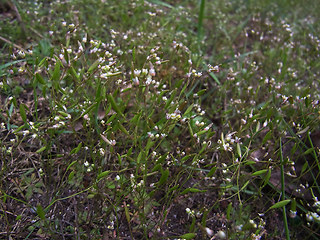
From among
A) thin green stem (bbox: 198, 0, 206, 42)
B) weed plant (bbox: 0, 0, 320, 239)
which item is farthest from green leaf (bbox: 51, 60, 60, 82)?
thin green stem (bbox: 198, 0, 206, 42)

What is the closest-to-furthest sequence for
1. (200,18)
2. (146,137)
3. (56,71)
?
(56,71) → (146,137) → (200,18)

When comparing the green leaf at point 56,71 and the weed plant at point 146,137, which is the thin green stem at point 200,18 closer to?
the weed plant at point 146,137

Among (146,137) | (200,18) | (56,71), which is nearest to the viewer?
(56,71)

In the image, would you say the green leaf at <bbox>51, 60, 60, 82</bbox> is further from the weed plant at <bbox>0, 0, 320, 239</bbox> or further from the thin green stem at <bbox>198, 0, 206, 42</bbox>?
the thin green stem at <bbox>198, 0, 206, 42</bbox>

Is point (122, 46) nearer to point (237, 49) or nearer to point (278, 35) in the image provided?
point (237, 49)

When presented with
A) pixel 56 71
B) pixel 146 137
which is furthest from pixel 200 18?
pixel 56 71

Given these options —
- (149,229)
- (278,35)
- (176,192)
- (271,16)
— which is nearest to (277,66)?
(278,35)

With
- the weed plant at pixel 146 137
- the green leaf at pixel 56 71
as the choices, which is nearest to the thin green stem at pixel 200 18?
the weed plant at pixel 146 137

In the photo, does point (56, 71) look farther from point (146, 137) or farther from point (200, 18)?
point (200, 18)
